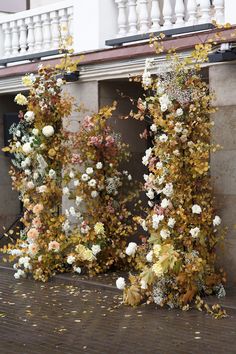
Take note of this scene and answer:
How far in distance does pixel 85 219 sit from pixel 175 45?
9.87ft

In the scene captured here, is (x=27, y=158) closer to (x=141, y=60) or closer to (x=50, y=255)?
(x=50, y=255)

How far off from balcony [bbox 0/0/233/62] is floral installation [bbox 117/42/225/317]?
1.43 meters

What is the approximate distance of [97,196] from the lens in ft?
43.5

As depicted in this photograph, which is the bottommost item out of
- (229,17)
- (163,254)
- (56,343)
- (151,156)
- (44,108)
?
(56,343)

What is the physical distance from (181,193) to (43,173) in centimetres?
326

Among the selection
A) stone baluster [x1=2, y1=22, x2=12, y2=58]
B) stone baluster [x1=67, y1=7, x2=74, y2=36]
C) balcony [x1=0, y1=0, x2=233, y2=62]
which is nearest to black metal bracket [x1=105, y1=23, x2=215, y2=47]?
balcony [x1=0, y1=0, x2=233, y2=62]

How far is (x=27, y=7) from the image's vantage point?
A: 62.6 ft

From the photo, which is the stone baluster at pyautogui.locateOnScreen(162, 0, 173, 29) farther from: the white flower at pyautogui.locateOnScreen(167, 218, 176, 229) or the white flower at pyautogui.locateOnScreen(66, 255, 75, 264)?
the white flower at pyautogui.locateOnScreen(66, 255, 75, 264)

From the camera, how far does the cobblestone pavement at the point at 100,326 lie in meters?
8.77

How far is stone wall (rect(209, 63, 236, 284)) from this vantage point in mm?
11578

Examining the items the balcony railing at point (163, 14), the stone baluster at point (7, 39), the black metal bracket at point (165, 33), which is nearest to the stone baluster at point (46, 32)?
the stone baluster at point (7, 39)

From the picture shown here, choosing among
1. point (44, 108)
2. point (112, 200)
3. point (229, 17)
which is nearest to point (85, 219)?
point (112, 200)

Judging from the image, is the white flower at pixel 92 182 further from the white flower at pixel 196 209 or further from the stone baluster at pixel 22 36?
the stone baluster at pixel 22 36

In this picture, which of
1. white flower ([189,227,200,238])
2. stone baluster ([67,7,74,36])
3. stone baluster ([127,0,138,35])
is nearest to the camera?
white flower ([189,227,200,238])
